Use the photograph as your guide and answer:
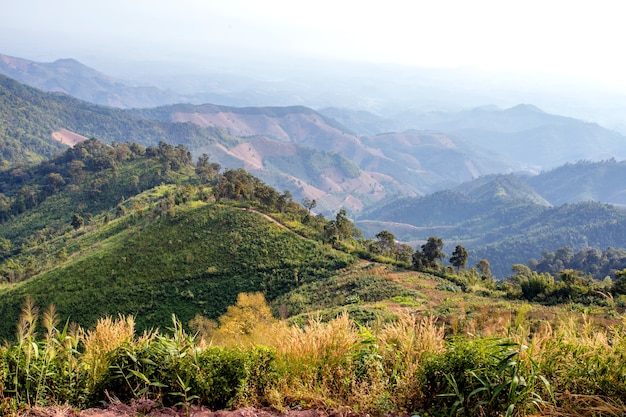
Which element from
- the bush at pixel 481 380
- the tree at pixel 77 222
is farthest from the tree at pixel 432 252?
the tree at pixel 77 222

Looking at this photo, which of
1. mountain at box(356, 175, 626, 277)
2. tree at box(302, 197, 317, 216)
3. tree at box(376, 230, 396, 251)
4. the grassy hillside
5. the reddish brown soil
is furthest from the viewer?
the reddish brown soil

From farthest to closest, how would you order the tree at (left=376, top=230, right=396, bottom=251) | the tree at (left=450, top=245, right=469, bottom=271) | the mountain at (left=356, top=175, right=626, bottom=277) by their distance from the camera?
the mountain at (left=356, top=175, right=626, bottom=277) → the tree at (left=376, top=230, right=396, bottom=251) → the tree at (left=450, top=245, right=469, bottom=271)

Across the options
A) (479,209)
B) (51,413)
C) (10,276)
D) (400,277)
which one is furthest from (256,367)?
(479,209)

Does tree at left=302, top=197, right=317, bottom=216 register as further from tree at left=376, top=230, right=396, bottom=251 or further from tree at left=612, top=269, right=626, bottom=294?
tree at left=612, top=269, right=626, bottom=294

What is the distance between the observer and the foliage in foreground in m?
3.93

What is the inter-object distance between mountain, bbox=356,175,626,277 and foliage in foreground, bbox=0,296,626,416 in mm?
125795

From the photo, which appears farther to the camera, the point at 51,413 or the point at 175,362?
the point at 175,362

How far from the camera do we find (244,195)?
4700 cm

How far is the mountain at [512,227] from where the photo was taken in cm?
12575

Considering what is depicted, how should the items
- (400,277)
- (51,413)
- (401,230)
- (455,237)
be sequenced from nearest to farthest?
(51,413), (400,277), (455,237), (401,230)

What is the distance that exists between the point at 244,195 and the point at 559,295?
115 ft

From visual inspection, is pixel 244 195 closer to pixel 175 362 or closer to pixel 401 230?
pixel 175 362

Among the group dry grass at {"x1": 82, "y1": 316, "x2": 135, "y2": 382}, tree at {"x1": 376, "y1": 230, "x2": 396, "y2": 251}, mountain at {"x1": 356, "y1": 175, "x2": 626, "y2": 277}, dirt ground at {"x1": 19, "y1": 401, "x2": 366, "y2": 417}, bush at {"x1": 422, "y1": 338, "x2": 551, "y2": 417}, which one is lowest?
mountain at {"x1": 356, "y1": 175, "x2": 626, "y2": 277}


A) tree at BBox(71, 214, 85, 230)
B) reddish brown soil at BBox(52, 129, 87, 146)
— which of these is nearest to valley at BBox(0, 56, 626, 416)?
tree at BBox(71, 214, 85, 230)
